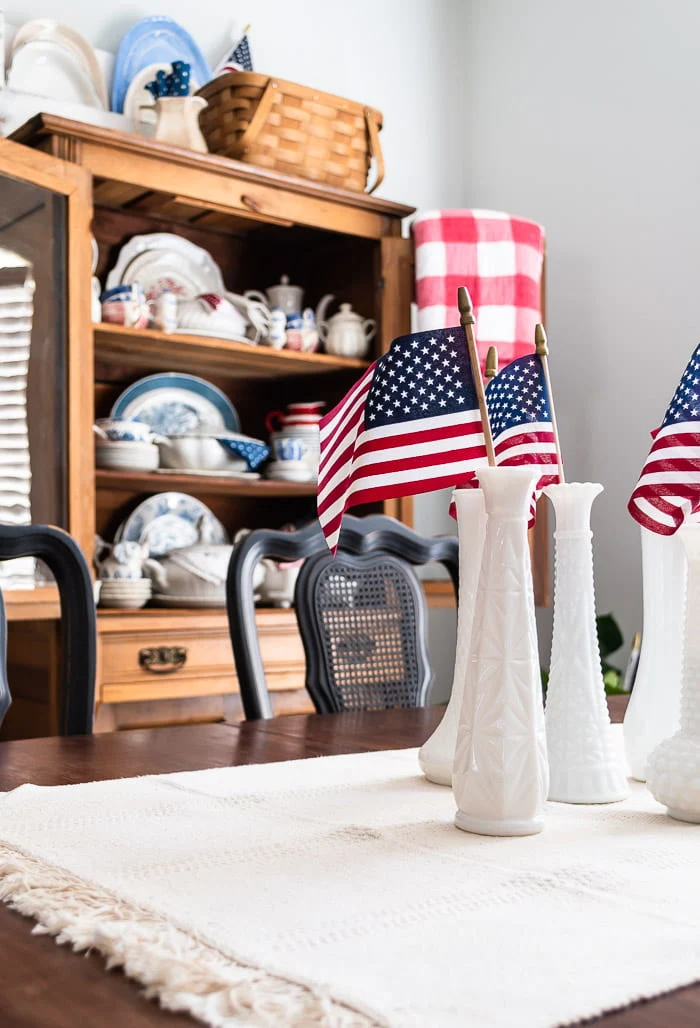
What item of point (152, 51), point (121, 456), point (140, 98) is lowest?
point (121, 456)

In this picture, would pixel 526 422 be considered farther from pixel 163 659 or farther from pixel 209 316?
pixel 209 316

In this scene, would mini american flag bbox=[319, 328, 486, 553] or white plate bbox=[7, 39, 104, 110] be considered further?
white plate bbox=[7, 39, 104, 110]

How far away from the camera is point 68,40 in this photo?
2602 mm

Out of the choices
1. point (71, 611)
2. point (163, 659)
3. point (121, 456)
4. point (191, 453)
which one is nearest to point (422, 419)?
point (71, 611)

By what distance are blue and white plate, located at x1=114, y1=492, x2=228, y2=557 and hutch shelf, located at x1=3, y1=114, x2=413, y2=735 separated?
65 millimetres

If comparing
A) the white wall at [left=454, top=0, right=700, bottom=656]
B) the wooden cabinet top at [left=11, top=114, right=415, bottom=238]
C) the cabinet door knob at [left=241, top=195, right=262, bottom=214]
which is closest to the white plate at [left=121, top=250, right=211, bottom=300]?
→ the wooden cabinet top at [left=11, top=114, right=415, bottom=238]

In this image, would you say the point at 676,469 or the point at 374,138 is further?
the point at 374,138

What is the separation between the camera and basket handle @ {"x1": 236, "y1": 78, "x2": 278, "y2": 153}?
2451 mm

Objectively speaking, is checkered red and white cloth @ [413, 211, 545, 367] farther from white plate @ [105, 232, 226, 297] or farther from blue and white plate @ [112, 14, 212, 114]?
blue and white plate @ [112, 14, 212, 114]

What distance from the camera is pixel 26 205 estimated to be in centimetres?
209

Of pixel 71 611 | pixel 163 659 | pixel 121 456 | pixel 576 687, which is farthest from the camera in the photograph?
pixel 121 456

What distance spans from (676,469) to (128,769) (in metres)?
0.50

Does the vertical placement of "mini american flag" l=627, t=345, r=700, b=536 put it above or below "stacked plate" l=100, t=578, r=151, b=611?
above

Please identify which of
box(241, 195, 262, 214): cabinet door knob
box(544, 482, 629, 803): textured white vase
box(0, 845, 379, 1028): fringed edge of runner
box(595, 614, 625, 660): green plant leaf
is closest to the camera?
box(0, 845, 379, 1028): fringed edge of runner
